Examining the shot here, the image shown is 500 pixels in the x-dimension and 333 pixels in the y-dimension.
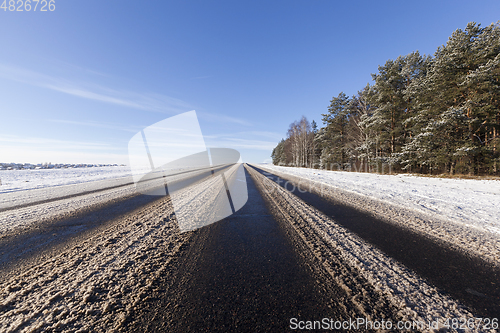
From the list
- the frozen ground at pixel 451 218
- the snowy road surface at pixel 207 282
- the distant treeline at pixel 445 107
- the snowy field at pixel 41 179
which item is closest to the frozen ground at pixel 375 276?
the snowy road surface at pixel 207 282

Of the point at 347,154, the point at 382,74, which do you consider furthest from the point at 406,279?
the point at 347,154

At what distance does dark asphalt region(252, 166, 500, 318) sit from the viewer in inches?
71.0

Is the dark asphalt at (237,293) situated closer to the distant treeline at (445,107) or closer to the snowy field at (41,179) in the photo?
the snowy field at (41,179)

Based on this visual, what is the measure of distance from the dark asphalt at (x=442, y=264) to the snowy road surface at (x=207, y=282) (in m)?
0.07

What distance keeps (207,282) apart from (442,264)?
10.1 feet

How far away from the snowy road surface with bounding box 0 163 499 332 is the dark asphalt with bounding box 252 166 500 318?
0.07m

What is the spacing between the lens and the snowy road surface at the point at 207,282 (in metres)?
1.53

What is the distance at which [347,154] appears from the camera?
89.9 ft

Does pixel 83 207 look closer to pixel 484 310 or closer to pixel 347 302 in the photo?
pixel 347 302

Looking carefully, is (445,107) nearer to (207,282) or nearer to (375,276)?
(375,276)

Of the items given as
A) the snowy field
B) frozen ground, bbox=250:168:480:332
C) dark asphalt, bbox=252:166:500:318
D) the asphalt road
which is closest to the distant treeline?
dark asphalt, bbox=252:166:500:318

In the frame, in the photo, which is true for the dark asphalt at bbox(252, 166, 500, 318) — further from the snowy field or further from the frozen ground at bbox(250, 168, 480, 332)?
the snowy field

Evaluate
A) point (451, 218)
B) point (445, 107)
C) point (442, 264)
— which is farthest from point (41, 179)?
point (445, 107)

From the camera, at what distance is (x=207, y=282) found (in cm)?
203
